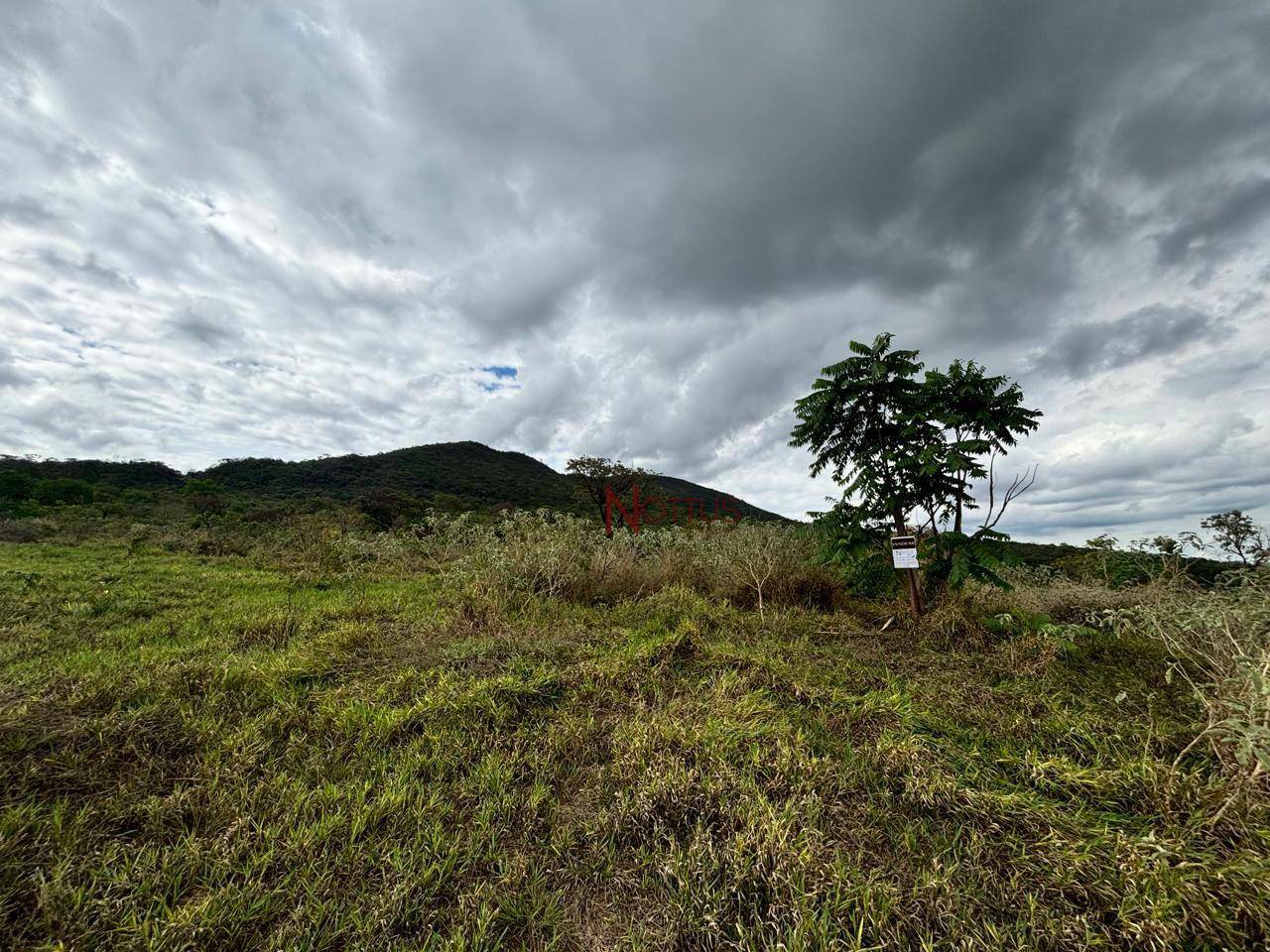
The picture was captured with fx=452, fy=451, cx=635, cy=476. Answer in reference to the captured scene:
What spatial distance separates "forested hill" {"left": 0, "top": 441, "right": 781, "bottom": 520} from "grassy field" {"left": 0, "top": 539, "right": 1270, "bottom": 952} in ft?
98.9

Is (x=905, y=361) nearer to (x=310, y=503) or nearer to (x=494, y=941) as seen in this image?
(x=494, y=941)

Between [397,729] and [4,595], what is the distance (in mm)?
8429

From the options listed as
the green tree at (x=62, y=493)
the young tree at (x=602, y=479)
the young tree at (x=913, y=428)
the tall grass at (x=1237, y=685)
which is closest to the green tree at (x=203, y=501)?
the green tree at (x=62, y=493)

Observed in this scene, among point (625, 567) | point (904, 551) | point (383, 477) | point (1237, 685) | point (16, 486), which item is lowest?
point (1237, 685)

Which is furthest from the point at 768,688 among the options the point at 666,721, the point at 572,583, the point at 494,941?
the point at 572,583

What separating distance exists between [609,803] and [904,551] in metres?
4.70

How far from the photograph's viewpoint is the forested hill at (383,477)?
138 ft

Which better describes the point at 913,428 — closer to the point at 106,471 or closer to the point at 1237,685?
the point at 1237,685

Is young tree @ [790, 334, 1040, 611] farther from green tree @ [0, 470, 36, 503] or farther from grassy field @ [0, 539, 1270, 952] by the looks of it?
green tree @ [0, 470, 36, 503]

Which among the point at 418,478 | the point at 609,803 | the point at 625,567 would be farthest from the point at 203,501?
the point at 609,803

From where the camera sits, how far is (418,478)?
5312cm

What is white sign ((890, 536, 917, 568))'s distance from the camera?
5543 millimetres

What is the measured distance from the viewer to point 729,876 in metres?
2.08

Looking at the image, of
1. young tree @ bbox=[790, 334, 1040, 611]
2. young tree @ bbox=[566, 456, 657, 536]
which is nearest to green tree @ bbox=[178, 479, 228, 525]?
young tree @ bbox=[566, 456, 657, 536]
